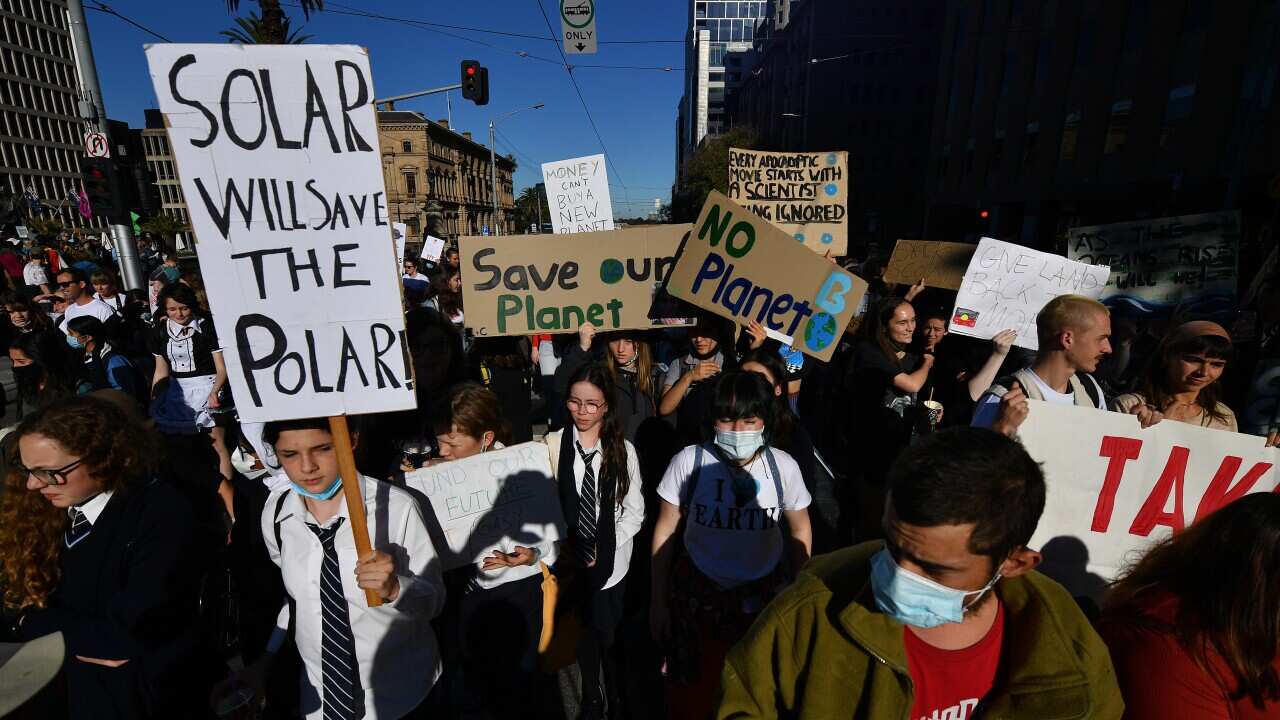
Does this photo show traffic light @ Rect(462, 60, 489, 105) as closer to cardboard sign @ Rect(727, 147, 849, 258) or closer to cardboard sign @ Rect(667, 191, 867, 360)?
cardboard sign @ Rect(727, 147, 849, 258)

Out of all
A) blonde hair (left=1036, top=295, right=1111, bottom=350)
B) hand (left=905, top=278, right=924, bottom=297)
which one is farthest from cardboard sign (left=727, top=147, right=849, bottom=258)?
blonde hair (left=1036, top=295, right=1111, bottom=350)

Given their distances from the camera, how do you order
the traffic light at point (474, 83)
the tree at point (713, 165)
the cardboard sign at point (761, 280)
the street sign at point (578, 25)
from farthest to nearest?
the tree at point (713, 165) → the traffic light at point (474, 83) → the street sign at point (578, 25) → the cardboard sign at point (761, 280)

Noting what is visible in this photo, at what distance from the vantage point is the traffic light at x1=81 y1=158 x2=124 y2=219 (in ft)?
27.0

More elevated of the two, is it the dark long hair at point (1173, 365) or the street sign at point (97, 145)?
the street sign at point (97, 145)

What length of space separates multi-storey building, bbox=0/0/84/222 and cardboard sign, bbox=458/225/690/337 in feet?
267

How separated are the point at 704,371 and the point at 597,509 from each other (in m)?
1.49

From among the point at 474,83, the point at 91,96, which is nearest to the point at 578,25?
the point at 474,83

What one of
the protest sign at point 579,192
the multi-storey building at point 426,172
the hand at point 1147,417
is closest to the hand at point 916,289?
the protest sign at point 579,192

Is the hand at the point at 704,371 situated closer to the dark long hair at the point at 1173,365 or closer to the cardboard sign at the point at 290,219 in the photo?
the dark long hair at the point at 1173,365

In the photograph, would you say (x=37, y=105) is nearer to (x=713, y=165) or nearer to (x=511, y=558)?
(x=713, y=165)

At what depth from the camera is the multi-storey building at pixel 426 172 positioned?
61.9 meters

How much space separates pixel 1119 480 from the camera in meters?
2.45

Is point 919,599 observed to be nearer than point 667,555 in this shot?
Yes

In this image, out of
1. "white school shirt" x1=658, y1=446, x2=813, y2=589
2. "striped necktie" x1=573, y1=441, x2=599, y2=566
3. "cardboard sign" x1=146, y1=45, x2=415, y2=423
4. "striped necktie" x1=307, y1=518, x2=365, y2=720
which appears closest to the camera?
"cardboard sign" x1=146, y1=45, x2=415, y2=423
